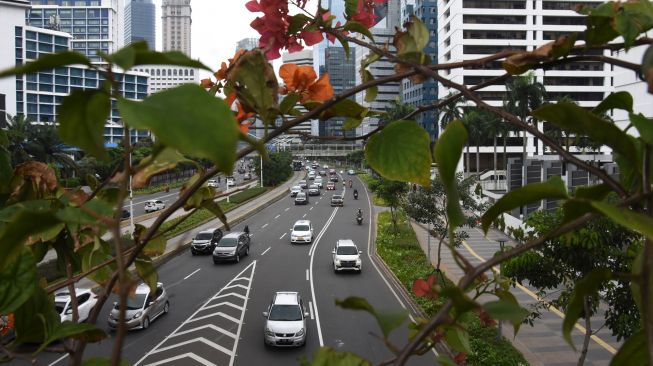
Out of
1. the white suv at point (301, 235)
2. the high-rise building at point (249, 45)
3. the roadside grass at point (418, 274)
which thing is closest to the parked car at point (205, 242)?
the white suv at point (301, 235)

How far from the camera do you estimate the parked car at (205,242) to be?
56.1 feet

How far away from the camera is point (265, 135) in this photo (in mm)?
711

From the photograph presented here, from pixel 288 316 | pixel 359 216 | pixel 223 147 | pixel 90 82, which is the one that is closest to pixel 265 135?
pixel 223 147

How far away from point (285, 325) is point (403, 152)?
9068mm

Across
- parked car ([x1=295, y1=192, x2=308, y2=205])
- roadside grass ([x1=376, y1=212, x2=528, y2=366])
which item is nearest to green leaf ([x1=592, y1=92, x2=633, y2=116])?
roadside grass ([x1=376, y1=212, x2=528, y2=366])

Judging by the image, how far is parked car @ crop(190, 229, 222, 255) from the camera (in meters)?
17.1

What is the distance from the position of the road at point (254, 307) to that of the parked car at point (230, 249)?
30 centimetres

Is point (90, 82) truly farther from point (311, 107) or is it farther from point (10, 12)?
point (311, 107)

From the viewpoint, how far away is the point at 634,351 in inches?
22.0

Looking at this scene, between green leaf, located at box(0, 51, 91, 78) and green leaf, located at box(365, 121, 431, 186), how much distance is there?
443 mm

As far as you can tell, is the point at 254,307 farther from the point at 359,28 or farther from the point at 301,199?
the point at 301,199

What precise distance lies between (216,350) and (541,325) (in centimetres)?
652

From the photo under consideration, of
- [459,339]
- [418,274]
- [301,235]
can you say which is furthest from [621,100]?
[301,235]

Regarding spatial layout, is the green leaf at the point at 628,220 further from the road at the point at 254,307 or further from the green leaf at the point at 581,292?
the road at the point at 254,307
